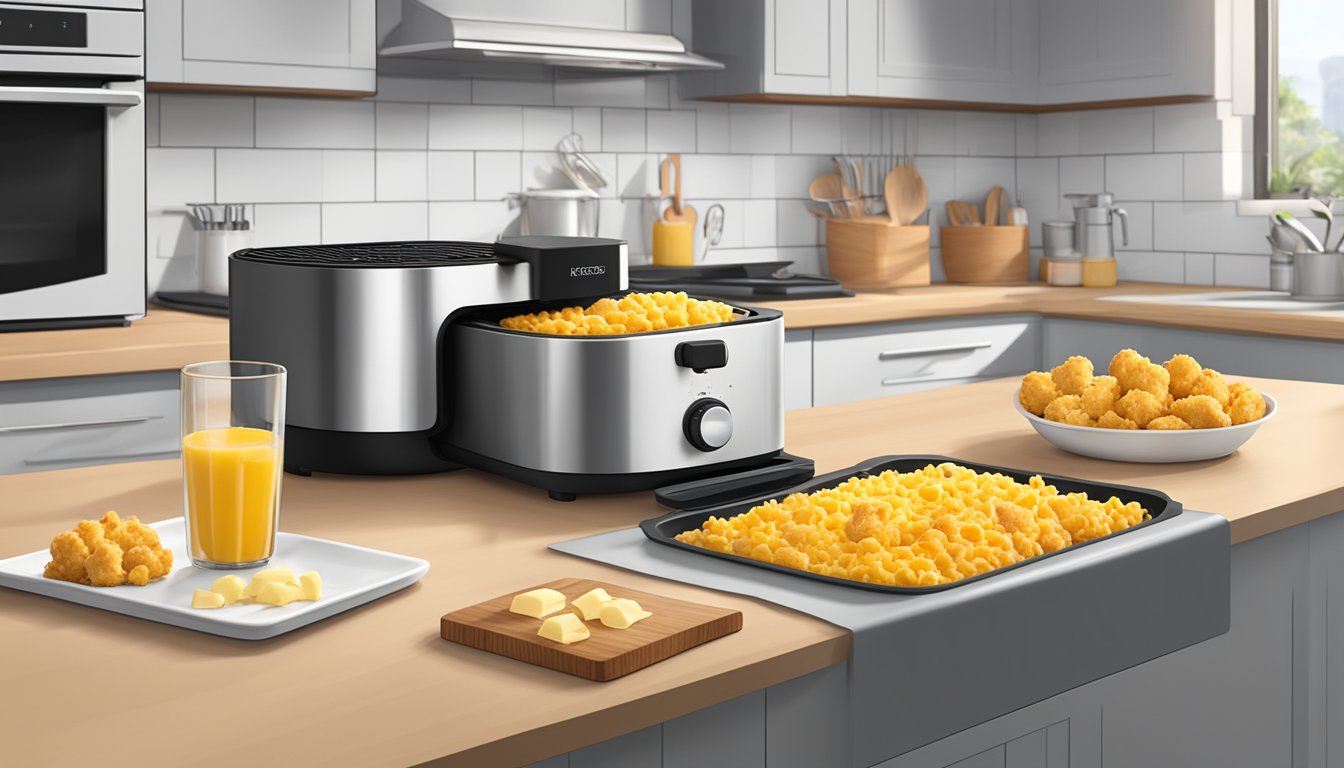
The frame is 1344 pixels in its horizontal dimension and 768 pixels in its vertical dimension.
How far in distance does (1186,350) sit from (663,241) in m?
1.36

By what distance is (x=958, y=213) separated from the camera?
4.33 m

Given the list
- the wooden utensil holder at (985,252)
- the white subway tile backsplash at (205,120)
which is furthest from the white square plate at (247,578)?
the wooden utensil holder at (985,252)

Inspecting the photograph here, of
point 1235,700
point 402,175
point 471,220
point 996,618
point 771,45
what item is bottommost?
point 1235,700

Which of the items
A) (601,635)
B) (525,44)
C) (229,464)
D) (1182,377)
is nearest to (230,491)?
(229,464)

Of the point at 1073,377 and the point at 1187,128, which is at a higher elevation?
the point at 1187,128

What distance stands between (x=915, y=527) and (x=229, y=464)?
0.53 m

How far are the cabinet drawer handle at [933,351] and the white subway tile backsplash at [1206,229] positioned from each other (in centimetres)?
87

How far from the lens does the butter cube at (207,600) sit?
0.94 m

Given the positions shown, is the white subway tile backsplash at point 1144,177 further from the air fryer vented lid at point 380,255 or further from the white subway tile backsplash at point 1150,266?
the air fryer vented lid at point 380,255

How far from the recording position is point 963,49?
3.92m

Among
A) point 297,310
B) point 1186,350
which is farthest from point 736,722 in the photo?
point 1186,350

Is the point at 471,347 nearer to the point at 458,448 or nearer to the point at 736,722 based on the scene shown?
the point at 458,448

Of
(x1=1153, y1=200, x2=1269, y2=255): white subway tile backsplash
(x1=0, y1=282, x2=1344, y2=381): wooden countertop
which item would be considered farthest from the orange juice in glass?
(x1=1153, y1=200, x2=1269, y2=255): white subway tile backsplash

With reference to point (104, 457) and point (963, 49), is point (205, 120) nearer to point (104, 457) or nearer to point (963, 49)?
point (104, 457)
